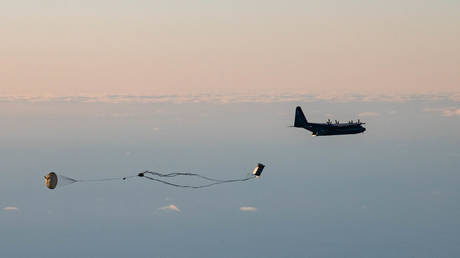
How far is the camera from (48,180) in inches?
6811

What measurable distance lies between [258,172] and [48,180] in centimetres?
5515

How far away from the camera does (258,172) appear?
556 ft
